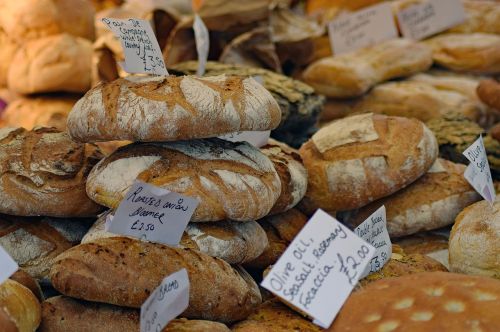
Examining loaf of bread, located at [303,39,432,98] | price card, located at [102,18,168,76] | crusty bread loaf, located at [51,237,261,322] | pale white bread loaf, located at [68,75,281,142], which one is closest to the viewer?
crusty bread loaf, located at [51,237,261,322]

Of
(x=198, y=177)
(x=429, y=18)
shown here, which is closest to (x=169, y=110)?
(x=198, y=177)

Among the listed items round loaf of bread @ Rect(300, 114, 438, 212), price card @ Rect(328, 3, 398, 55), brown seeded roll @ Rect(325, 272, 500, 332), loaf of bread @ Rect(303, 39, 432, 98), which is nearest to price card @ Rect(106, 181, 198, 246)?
brown seeded roll @ Rect(325, 272, 500, 332)

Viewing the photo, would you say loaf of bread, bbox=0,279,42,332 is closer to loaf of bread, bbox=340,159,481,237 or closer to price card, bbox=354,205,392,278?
price card, bbox=354,205,392,278

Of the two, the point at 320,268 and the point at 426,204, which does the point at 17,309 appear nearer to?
the point at 320,268

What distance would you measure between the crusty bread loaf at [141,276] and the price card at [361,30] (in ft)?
6.68

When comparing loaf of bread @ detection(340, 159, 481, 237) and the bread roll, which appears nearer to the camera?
the bread roll

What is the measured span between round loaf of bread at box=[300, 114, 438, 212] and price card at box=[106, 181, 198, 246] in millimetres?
683

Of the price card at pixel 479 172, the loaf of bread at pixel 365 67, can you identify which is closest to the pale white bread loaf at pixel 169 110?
the price card at pixel 479 172

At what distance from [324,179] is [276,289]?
0.81 meters

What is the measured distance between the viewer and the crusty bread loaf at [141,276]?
1.39 m

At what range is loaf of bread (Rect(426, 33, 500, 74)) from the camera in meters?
3.18

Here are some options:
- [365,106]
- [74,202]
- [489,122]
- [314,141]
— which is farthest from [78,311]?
[489,122]

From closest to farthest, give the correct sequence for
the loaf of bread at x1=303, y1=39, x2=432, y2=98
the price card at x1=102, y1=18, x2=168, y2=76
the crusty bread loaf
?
the crusty bread loaf < the price card at x1=102, y1=18, x2=168, y2=76 < the loaf of bread at x1=303, y1=39, x2=432, y2=98

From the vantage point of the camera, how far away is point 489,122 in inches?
119
